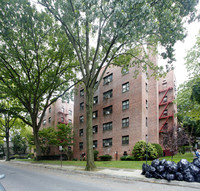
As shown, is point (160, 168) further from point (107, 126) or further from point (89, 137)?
point (107, 126)

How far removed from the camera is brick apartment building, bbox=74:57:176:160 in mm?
23578

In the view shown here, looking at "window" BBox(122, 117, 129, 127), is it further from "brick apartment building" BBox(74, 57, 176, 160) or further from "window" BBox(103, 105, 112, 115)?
"window" BBox(103, 105, 112, 115)

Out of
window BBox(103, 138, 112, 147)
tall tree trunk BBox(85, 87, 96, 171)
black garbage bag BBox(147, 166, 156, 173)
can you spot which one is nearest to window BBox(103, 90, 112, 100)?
window BBox(103, 138, 112, 147)

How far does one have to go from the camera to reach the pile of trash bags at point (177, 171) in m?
7.90

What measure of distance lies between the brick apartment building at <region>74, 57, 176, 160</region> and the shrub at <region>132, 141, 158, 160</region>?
57.3 inches

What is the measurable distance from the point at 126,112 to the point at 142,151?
6359 mm

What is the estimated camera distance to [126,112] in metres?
25.1

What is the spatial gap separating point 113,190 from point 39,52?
17.0 m

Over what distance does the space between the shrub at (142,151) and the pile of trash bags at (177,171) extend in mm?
11403

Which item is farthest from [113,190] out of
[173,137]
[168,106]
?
[168,106]

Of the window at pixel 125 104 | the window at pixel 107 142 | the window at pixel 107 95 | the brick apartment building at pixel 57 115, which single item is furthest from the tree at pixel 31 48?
the brick apartment building at pixel 57 115

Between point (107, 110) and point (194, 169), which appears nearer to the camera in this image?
point (194, 169)

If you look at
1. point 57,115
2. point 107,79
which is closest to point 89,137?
point 107,79

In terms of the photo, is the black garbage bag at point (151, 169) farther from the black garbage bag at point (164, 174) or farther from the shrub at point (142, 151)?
the shrub at point (142, 151)
